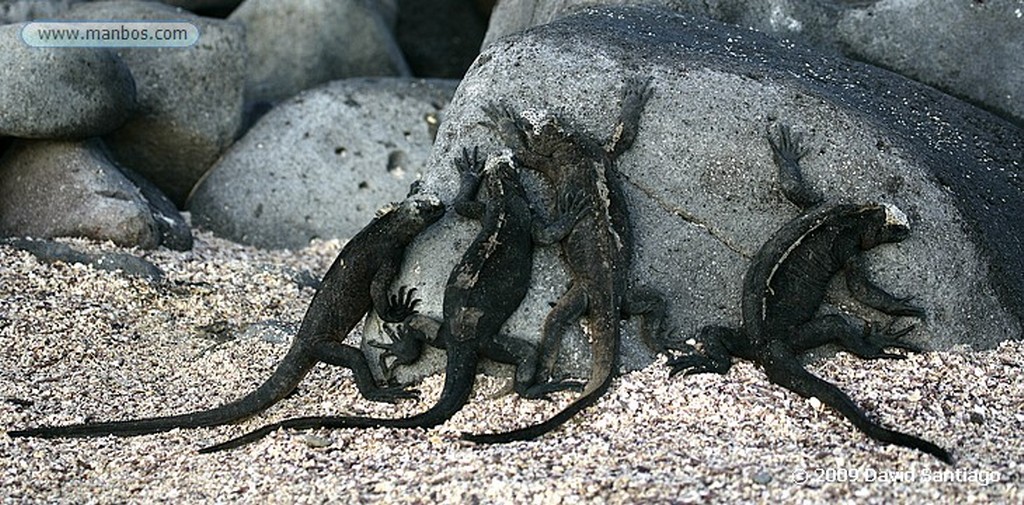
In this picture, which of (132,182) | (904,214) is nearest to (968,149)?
(904,214)

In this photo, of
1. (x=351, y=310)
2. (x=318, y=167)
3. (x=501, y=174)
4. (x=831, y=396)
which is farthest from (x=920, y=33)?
(x=318, y=167)

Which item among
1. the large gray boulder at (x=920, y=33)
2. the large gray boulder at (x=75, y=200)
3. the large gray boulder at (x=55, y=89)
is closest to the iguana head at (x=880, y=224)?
the large gray boulder at (x=920, y=33)

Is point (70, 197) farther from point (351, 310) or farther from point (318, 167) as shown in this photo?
point (351, 310)

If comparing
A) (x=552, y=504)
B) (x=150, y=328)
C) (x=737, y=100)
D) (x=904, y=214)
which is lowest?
(x=150, y=328)

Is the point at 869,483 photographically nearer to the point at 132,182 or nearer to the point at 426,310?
the point at 426,310

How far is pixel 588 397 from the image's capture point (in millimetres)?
5469

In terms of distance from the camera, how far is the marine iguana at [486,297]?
554cm

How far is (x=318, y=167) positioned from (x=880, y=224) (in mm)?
4365

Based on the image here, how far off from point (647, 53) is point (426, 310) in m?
1.62

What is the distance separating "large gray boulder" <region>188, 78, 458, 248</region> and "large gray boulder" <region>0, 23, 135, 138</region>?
1031 mm

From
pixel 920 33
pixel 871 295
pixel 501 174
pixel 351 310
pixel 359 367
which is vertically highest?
pixel 920 33

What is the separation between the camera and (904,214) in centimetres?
595

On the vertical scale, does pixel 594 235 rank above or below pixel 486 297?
above

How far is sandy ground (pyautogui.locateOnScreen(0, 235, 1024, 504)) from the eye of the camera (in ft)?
15.8
